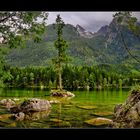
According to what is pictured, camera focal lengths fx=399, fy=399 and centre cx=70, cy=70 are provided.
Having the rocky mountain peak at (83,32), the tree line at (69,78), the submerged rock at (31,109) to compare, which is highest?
the rocky mountain peak at (83,32)

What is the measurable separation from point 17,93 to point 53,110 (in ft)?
2.05

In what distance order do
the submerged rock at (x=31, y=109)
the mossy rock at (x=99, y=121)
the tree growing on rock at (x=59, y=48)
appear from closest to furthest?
the mossy rock at (x=99, y=121), the submerged rock at (x=31, y=109), the tree growing on rock at (x=59, y=48)

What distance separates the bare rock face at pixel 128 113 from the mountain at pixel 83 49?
0.51 meters

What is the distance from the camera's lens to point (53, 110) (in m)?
6.25

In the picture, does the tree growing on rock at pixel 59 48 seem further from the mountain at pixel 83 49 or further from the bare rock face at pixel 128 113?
the bare rock face at pixel 128 113

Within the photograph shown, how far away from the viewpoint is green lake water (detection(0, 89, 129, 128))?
609cm

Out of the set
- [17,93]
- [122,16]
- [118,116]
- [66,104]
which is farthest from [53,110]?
[122,16]

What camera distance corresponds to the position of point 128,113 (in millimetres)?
6156

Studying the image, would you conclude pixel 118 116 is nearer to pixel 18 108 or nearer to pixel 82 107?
pixel 82 107

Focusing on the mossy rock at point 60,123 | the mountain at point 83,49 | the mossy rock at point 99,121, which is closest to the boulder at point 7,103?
the mountain at point 83,49

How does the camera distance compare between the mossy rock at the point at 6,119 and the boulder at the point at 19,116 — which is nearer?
the mossy rock at the point at 6,119

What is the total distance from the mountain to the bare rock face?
509mm

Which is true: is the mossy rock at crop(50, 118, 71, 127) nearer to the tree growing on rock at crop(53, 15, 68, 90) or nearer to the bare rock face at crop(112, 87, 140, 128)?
the tree growing on rock at crop(53, 15, 68, 90)

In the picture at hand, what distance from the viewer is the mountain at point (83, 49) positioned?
6273mm
